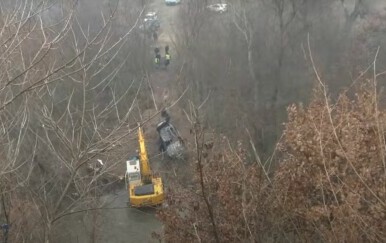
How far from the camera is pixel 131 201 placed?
16.8 metres

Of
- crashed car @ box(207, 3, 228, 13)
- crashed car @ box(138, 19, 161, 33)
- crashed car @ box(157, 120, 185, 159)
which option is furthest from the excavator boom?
crashed car @ box(138, 19, 161, 33)

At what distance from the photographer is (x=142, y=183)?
17.7 m

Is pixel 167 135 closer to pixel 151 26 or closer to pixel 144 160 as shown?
pixel 144 160

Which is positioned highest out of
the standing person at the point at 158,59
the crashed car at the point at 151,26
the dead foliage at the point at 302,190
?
the dead foliage at the point at 302,190

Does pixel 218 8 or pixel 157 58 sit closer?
pixel 218 8

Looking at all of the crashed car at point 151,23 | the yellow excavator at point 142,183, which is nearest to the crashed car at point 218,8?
the crashed car at point 151,23

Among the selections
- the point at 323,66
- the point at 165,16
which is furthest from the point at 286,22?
the point at 165,16

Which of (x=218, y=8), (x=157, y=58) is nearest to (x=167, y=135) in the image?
(x=218, y=8)

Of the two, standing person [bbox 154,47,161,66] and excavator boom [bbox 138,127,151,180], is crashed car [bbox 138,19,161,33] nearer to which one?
standing person [bbox 154,47,161,66]

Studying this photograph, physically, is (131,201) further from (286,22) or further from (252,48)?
(286,22)

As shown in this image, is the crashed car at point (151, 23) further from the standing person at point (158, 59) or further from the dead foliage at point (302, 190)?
the dead foliage at point (302, 190)

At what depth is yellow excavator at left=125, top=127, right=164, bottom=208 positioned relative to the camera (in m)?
16.6

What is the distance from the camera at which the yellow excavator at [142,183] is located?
16.6 metres

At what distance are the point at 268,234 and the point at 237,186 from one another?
3.23ft
